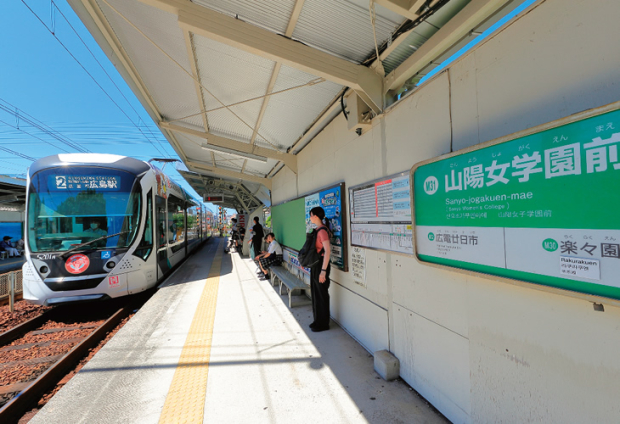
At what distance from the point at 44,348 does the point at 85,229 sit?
188cm

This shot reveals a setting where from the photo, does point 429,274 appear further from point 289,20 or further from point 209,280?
point 209,280

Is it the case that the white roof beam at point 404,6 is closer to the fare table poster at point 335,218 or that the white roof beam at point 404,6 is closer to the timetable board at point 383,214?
the timetable board at point 383,214

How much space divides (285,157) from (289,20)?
3332 millimetres

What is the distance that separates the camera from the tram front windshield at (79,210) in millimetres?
4391

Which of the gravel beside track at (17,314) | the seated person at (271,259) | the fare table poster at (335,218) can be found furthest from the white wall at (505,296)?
the gravel beside track at (17,314)

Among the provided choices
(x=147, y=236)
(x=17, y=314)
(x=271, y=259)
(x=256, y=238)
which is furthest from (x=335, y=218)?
(x=17, y=314)

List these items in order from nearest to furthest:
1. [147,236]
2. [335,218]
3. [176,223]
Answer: [335,218]
[147,236]
[176,223]

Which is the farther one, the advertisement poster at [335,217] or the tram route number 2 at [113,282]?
the tram route number 2 at [113,282]

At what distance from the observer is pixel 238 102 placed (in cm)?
378

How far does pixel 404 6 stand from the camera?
6.02 feet

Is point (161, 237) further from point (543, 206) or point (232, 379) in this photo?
point (543, 206)

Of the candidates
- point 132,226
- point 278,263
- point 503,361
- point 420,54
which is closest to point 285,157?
point 278,263

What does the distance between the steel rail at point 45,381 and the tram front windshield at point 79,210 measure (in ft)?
5.22

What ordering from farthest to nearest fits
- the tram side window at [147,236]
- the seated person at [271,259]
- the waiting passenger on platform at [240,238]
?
the waiting passenger on platform at [240,238]
the seated person at [271,259]
the tram side window at [147,236]
